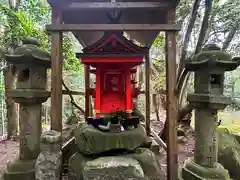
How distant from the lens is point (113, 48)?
3969 mm

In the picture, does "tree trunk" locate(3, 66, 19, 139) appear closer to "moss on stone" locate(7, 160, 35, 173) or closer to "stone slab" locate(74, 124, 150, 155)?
"moss on stone" locate(7, 160, 35, 173)

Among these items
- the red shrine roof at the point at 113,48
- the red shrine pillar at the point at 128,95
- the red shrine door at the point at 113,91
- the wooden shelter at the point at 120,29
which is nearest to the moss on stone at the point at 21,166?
the wooden shelter at the point at 120,29

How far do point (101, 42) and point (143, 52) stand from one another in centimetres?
78

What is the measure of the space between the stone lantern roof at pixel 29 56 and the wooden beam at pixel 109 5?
2.75 ft

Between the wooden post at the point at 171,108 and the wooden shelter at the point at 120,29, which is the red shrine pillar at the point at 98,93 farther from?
the wooden post at the point at 171,108

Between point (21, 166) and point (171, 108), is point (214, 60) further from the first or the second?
point (21, 166)

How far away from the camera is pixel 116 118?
13.5 feet

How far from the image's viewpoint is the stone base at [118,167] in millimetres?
3269

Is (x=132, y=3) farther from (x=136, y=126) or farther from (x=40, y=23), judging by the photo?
(x=40, y=23)

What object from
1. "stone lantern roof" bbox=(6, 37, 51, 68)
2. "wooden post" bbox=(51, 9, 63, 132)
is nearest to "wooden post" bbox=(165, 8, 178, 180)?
"wooden post" bbox=(51, 9, 63, 132)

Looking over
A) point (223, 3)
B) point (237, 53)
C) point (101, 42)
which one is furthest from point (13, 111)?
point (237, 53)

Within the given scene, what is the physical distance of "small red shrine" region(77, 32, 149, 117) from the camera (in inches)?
155

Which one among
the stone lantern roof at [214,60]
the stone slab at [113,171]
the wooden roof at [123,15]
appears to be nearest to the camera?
the stone slab at [113,171]

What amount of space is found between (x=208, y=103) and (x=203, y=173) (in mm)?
1086
